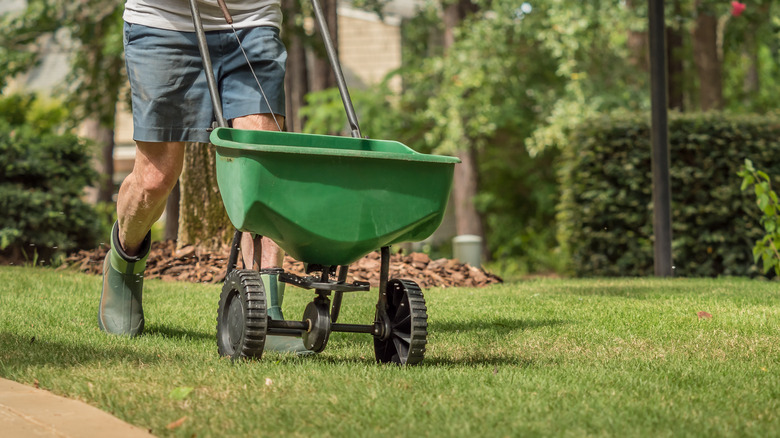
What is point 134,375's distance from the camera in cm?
329

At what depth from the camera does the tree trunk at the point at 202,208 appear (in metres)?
7.50

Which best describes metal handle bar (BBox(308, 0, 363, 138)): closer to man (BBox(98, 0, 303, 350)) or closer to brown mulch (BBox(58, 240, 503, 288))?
man (BBox(98, 0, 303, 350))

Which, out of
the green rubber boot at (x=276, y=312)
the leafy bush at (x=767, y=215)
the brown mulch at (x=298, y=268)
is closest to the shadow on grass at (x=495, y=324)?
the green rubber boot at (x=276, y=312)

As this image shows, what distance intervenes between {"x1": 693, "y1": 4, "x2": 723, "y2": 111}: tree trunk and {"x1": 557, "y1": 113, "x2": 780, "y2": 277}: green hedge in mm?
9059

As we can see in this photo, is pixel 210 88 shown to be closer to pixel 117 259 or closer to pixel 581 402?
pixel 117 259

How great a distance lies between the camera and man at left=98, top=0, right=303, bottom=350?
3.97 m

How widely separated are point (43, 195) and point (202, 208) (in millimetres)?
2178

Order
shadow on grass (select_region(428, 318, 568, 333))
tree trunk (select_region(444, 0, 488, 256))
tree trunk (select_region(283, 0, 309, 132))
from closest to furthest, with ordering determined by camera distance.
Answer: shadow on grass (select_region(428, 318, 568, 333)), tree trunk (select_region(283, 0, 309, 132)), tree trunk (select_region(444, 0, 488, 256))

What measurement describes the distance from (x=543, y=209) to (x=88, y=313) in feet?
45.6

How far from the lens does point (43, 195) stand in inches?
346

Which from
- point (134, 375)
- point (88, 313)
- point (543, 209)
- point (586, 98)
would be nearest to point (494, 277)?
point (88, 313)

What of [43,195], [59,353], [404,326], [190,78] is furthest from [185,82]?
[43,195]

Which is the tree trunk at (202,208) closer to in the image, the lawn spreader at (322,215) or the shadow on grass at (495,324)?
the shadow on grass at (495,324)

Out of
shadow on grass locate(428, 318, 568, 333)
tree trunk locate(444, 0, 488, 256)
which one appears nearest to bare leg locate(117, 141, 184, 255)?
shadow on grass locate(428, 318, 568, 333)
